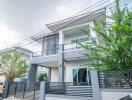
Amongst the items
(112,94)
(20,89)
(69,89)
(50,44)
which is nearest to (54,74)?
(50,44)

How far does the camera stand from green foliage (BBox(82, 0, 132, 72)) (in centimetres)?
434

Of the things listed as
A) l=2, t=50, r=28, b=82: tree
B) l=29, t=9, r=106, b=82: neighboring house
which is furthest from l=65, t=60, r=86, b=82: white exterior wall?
l=2, t=50, r=28, b=82: tree

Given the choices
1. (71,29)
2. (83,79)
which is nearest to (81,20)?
(71,29)

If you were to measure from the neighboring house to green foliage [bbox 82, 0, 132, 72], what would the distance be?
6865 millimetres

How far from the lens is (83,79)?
1356 cm

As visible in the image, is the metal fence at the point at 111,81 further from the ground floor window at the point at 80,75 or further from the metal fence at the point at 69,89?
the ground floor window at the point at 80,75

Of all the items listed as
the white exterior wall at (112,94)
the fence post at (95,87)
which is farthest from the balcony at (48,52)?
the white exterior wall at (112,94)

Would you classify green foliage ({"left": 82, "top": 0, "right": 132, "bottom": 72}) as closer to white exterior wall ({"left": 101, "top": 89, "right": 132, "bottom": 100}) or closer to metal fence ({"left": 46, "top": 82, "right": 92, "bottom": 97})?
white exterior wall ({"left": 101, "top": 89, "right": 132, "bottom": 100})

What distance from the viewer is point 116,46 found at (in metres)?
4.54

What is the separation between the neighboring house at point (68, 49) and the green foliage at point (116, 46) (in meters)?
6.86

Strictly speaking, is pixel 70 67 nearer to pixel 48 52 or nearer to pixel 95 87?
pixel 48 52

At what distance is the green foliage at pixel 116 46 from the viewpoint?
4.34 metres

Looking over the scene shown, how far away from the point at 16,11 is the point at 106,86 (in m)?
11.0

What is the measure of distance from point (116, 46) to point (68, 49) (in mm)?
9528
